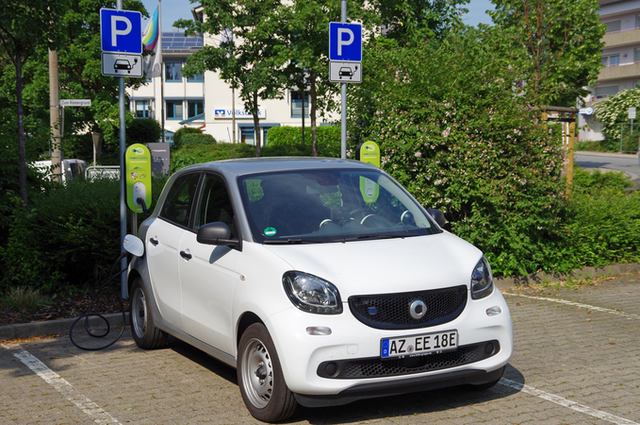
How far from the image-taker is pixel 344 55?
395 inches

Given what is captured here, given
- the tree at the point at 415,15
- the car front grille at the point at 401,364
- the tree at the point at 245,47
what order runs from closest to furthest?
the car front grille at the point at 401,364 → the tree at the point at 415,15 → the tree at the point at 245,47

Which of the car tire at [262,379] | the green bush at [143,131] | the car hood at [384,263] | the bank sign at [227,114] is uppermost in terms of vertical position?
the bank sign at [227,114]

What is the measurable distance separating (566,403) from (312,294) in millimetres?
2049

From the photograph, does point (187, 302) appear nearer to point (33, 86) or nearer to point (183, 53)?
point (33, 86)

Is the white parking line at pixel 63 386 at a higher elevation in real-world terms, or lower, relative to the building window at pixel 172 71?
lower

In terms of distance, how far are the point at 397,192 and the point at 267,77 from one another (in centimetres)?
2369

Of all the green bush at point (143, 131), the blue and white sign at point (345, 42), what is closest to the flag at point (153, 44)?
the green bush at point (143, 131)

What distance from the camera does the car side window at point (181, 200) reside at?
623 centimetres

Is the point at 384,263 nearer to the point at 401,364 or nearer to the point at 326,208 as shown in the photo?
the point at 401,364

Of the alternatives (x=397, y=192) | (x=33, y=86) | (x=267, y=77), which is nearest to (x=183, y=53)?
(x=33, y=86)

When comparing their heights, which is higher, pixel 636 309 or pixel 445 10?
pixel 445 10

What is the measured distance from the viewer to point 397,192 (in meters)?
6.05

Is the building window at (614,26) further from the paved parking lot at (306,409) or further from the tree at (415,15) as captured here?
the paved parking lot at (306,409)

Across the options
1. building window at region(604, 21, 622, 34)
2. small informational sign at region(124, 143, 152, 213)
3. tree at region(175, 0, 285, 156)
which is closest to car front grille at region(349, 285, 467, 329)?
small informational sign at region(124, 143, 152, 213)
